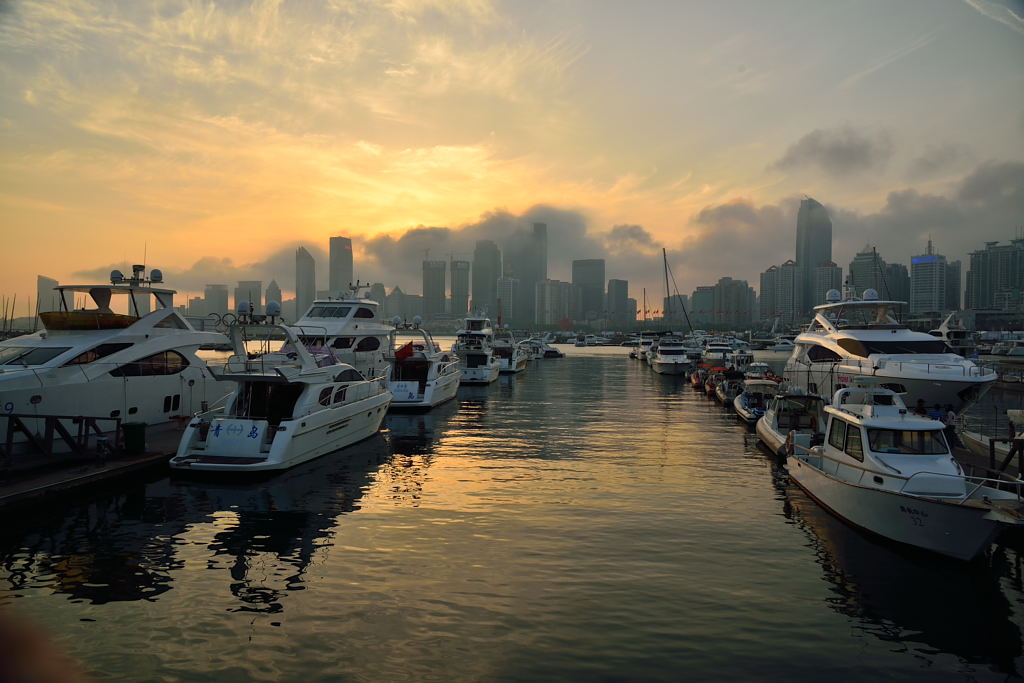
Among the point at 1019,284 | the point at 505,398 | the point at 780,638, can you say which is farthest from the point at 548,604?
the point at 1019,284

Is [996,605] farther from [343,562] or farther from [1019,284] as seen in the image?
[1019,284]

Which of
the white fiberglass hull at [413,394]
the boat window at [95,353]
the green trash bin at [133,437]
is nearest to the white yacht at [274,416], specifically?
the green trash bin at [133,437]

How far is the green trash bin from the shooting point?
59.5 feet

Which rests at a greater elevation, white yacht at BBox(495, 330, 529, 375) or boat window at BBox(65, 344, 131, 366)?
boat window at BBox(65, 344, 131, 366)

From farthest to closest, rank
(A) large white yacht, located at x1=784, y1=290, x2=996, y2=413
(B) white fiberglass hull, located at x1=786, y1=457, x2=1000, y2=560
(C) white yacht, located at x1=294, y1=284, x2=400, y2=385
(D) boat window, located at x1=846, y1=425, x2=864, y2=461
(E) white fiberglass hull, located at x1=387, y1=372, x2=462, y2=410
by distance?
(C) white yacht, located at x1=294, y1=284, x2=400, y2=385 < (E) white fiberglass hull, located at x1=387, y1=372, x2=462, y2=410 < (A) large white yacht, located at x1=784, y1=290, x2=996, y2=413 < (D) boat window, located at x1=846, y1=425, x2=864, y2=461 < (B) white fiberglass hull, located at x1=786, y1=457, x2=1000, y2=560

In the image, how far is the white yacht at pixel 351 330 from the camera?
115 ft

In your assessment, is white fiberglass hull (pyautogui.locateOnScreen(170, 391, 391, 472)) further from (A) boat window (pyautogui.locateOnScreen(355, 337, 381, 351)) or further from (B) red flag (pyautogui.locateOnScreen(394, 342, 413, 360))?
(A) boat window (pyautogui.locateOnScreen(355, 337, 381, 351))

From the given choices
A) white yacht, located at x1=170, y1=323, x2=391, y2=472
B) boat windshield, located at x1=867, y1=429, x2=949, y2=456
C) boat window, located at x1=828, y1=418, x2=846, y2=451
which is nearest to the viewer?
boat windshield, located at x1=867, y1=429, x2=949, y2=456

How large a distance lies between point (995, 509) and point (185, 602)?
14.4m

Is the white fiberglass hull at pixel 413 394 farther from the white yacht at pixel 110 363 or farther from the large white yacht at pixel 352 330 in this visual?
the white yacht at pixel 110 363

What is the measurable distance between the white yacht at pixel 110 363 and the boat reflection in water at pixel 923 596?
19.5 metres

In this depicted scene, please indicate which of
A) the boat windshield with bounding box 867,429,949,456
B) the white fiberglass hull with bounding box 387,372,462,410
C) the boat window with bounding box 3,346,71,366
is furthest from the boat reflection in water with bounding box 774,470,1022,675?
the white fiberglass hull with bounding box 387,372,462,410

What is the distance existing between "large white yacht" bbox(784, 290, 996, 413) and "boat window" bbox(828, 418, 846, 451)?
7.16 metres

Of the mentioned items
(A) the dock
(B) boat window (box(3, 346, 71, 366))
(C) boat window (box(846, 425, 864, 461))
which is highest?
(B) boat window (box(3, 346, 71, 366))
